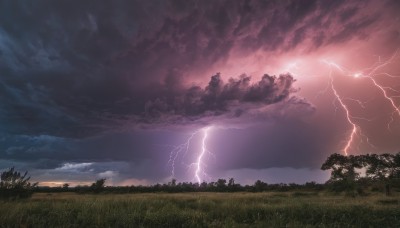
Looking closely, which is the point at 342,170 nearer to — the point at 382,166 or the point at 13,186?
the point at 382,166

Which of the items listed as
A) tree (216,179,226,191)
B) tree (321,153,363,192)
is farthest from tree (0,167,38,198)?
tree (216,179,226,191)

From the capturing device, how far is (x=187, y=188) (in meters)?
99.6

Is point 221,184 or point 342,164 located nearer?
point 342,164

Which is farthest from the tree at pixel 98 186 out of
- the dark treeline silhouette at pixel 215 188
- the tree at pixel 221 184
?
the tree at pixel 221 184

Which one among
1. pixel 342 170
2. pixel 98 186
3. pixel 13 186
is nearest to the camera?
pixel 13 186

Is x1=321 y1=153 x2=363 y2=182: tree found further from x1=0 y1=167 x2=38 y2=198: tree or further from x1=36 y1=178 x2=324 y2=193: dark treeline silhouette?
x1=0 y1=167 x2=38 y2=198: tree

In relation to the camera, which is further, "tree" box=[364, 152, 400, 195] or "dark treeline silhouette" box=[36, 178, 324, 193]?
"dark treeline silhouette" box=[36, 178, 324, 193]

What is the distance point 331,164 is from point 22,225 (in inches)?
2582

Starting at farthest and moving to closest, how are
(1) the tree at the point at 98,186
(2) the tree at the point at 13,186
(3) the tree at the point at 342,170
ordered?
(1) the tree at the point at 98,186 → (3) the tree at the point at 342,170 → (2) the tree at the point at 13,186

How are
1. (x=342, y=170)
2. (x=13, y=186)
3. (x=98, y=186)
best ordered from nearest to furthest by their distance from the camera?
(x=13, y=186), (x=342, y=170), (x=98, y=186)

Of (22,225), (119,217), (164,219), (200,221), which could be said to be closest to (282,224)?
(200,221)

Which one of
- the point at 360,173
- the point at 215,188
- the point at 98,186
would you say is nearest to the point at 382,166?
the point at 360,173

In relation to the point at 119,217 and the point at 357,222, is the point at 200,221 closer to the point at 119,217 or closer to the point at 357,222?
the point at 119,217

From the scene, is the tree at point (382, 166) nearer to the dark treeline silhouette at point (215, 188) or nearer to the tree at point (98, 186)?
the dark treeline silhouette at point (215, 188)
